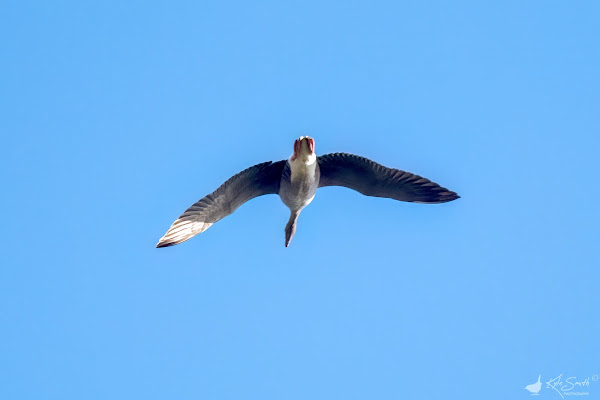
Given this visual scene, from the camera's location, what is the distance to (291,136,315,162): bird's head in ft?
55.3

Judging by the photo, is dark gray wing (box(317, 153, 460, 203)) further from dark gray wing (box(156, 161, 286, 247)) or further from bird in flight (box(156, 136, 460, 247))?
dark gray wing (box(156, 161, 286, 247))

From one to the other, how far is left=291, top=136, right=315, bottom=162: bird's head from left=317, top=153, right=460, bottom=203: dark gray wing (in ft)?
2.62

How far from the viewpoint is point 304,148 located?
55.4 ft

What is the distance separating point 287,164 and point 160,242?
2630 millimetres

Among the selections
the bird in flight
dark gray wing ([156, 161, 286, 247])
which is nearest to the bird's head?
the bird in flight

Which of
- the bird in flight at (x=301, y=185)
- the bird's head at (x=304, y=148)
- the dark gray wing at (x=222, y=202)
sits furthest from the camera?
the dark gray wing at (x=222, y=202)

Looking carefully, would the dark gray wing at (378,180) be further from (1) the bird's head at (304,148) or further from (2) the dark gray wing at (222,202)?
(2) the dark gray wing at (222,202)

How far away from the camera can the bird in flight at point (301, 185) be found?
57.2 ft

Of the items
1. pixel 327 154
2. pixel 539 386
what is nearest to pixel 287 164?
pixel 327 154

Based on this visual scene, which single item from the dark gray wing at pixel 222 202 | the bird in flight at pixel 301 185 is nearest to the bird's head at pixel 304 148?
the bird in flight at pixel 301 185

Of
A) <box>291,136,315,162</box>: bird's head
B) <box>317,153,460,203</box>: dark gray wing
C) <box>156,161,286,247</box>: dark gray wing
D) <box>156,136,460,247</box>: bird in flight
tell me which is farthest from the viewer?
<box>317,153,460,203</box>: dark gray wing

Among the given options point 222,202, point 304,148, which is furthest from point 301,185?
point 222,202

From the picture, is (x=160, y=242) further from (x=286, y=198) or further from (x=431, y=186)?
(x=431, y=186)

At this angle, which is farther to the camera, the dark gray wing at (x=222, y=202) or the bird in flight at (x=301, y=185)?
the dark gray wing at (x=222, y=202)
